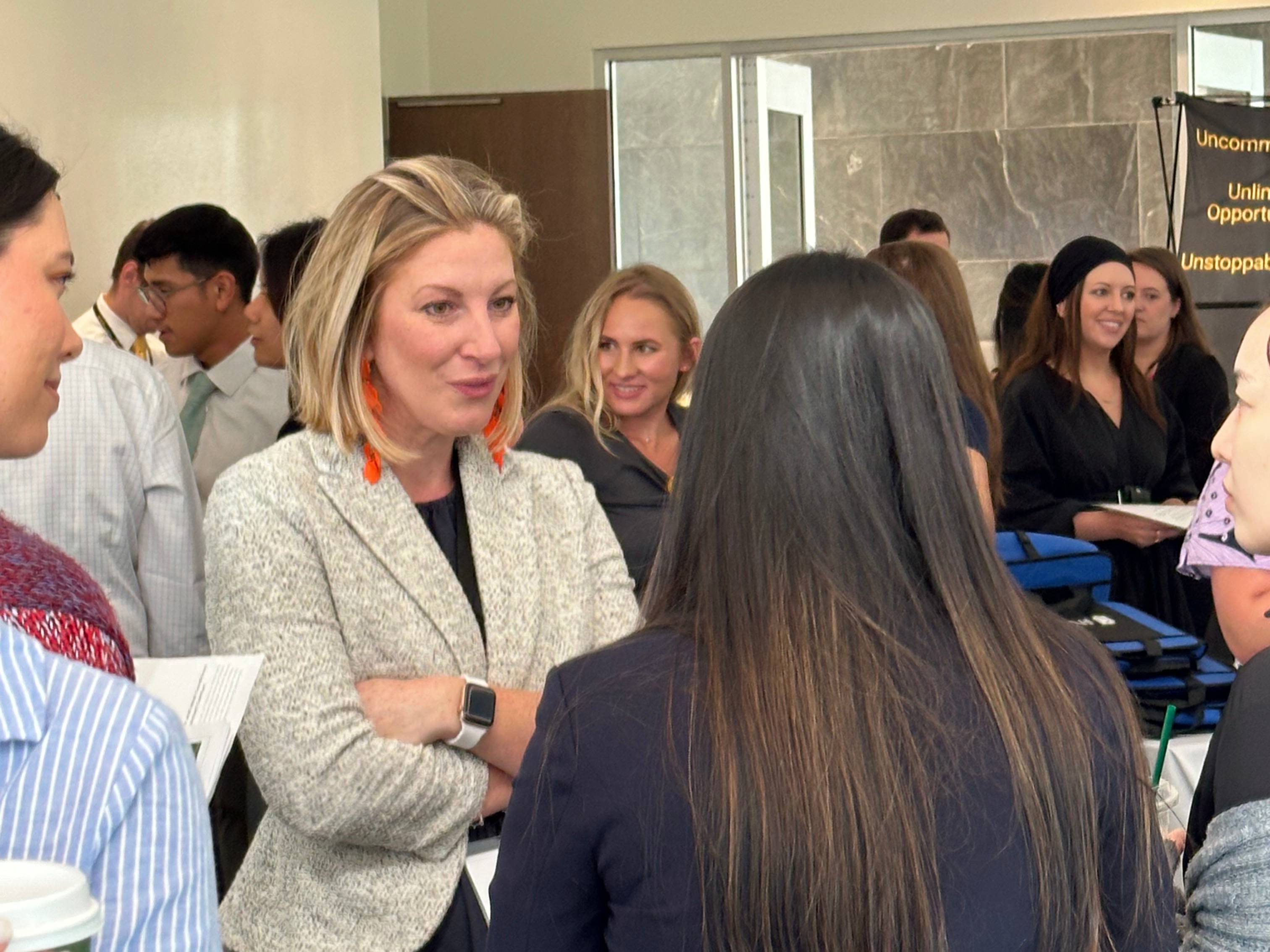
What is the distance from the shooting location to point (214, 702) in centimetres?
149

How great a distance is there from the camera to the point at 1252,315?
20.3 feet

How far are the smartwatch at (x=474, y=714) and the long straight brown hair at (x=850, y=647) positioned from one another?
1.77ft

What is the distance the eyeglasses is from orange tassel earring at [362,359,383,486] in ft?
7.78

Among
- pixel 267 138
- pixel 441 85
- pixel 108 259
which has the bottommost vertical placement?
pixel 108 259

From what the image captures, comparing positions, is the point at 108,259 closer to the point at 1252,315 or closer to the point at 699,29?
the point at 699,29

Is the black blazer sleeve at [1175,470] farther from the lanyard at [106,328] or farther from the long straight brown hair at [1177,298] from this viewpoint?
the lanyard at [106,328]

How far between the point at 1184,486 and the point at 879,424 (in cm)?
328

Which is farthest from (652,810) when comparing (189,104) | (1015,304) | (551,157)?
(551,157)

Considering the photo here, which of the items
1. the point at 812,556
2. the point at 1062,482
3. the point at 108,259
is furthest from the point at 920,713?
the point at 108,259

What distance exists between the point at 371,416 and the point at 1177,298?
4093 millimetres

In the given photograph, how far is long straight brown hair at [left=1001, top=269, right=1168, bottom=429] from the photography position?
400 centimetres

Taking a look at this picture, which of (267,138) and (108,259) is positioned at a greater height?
(267,138)

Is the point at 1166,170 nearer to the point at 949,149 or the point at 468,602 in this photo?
the point at 949,149

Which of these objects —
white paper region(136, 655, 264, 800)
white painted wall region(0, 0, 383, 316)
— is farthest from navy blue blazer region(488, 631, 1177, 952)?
white painted wall region(0, 0, 383, 316)
